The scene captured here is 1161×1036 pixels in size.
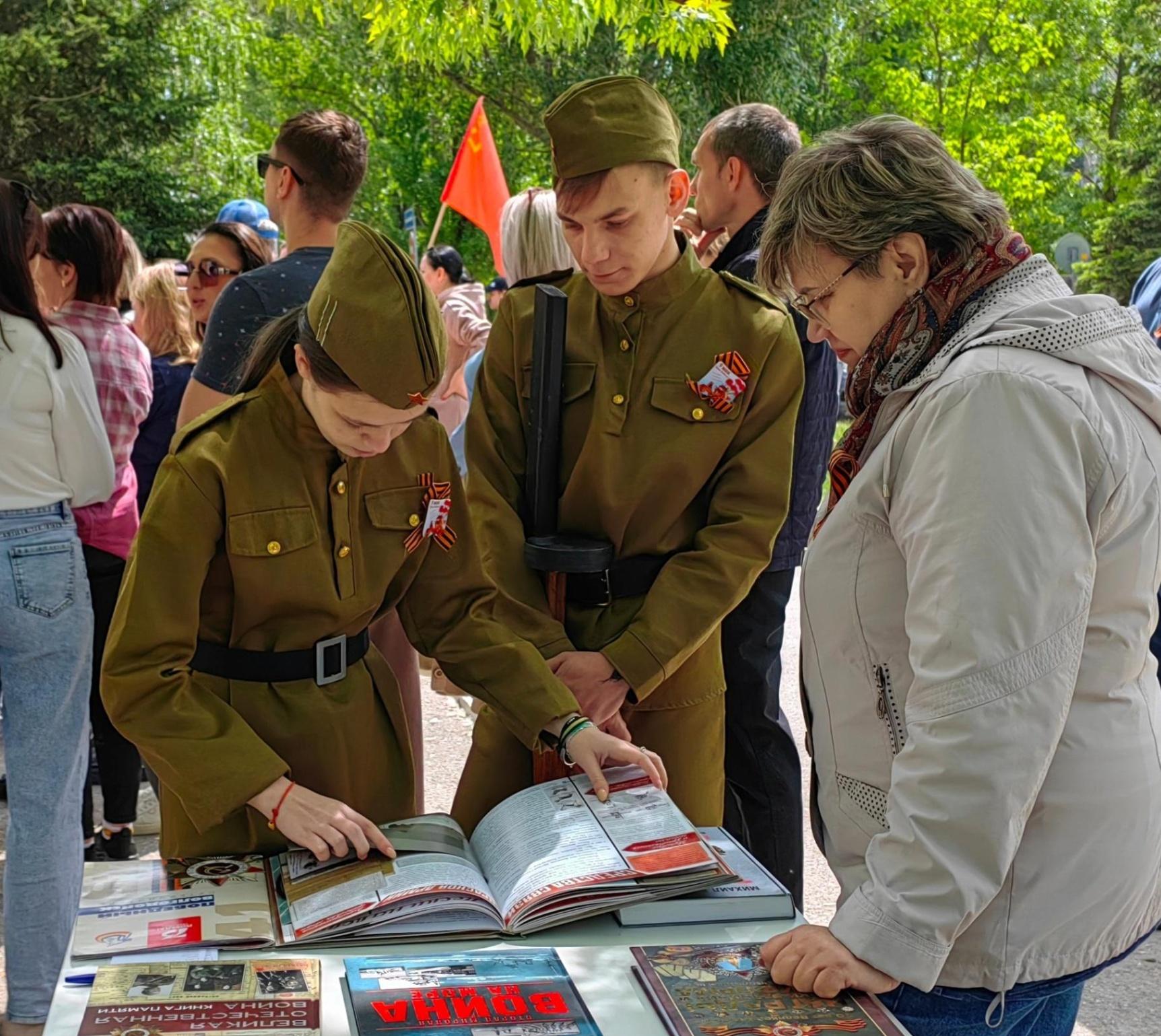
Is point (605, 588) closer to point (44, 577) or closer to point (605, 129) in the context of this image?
point (605, 129)

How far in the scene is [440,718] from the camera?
6.26 meters

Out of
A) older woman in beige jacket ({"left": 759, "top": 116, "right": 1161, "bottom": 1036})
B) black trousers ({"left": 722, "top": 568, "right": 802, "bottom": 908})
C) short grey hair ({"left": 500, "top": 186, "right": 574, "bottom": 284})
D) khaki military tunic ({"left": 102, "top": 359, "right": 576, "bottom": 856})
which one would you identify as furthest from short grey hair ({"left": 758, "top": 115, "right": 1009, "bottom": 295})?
short grey hair ({"left": 500, "top": 186, "right": 574, "bottom": 284})

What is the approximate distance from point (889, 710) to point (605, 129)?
4.55ft

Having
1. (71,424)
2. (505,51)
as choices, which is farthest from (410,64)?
(71,424)

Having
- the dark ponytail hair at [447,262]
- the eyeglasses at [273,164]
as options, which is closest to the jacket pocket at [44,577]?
the eyeglasses at [273,164]

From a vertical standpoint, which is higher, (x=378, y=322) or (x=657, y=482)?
(x=378, y=322)

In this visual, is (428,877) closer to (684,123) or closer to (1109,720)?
(1109,720)

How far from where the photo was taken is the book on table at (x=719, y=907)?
1826mm

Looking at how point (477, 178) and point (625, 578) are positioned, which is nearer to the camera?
point (625, 578)

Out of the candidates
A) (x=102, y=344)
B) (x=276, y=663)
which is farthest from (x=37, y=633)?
(x=276, y=663)

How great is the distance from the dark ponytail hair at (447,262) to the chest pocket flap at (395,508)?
5855 mm

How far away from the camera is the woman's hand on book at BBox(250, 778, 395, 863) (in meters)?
1.87

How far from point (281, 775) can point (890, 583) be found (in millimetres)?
904

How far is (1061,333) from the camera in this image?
1605 mm
